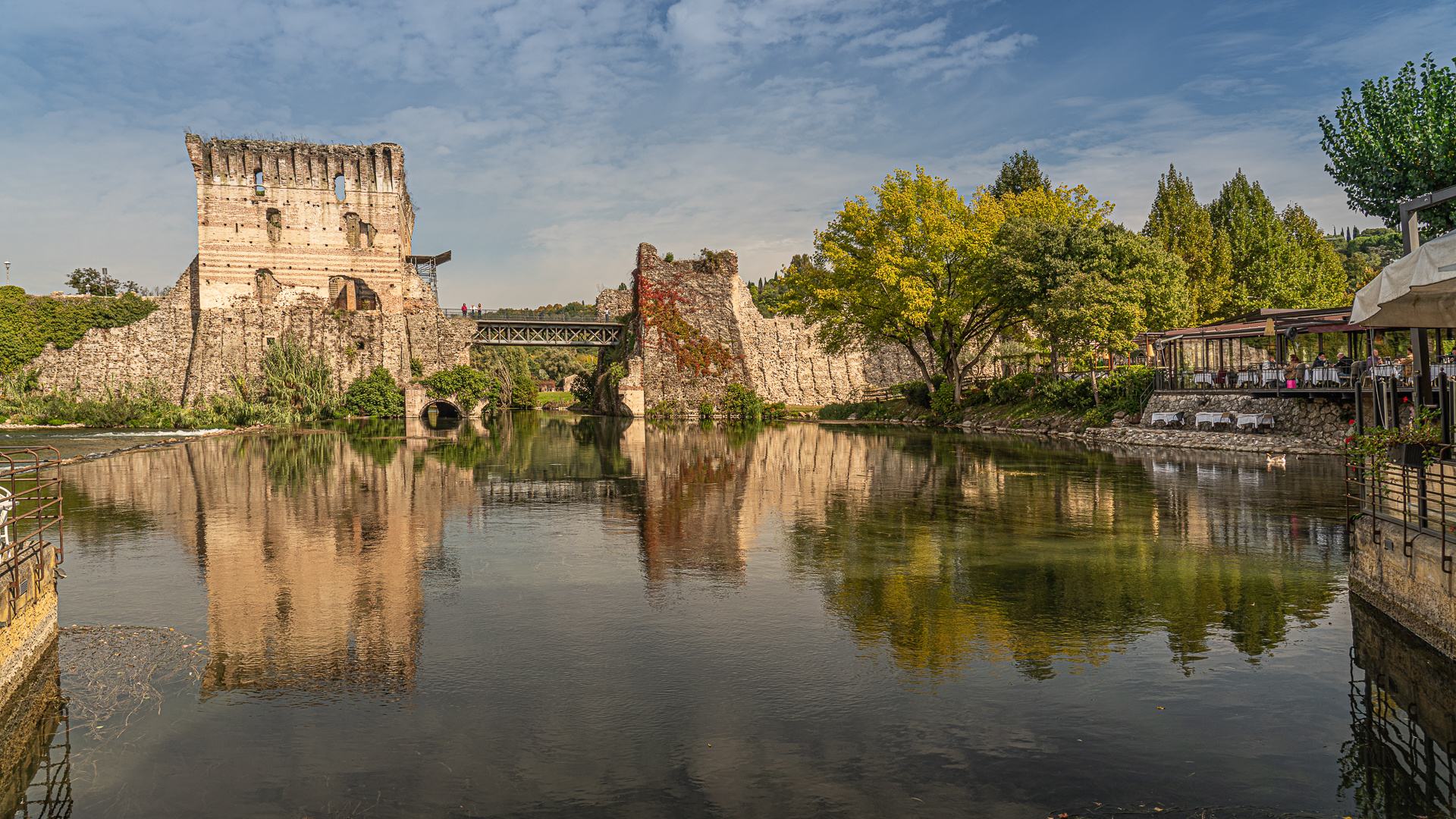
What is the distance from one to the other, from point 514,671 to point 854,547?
228 inches

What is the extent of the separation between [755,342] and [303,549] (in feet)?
177

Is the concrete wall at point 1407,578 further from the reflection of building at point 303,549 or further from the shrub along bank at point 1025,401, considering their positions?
the shrub along bank at point 1025,401

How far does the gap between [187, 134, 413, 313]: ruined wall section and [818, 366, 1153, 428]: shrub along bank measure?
121ft

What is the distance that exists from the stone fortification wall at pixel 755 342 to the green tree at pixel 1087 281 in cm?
2507

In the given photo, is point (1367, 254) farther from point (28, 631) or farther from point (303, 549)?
point (28, 631)

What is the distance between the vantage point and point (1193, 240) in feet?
171

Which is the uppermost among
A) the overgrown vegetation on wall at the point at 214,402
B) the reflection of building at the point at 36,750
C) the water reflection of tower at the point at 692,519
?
the overgrown vegetation on wall at the point at 214,402

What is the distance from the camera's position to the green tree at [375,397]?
182ft

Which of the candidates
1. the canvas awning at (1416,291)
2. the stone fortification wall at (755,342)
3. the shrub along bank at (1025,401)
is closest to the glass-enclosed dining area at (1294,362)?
the shrub along bank at (1025,401)

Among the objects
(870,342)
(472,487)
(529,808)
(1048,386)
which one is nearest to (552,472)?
(472,487)

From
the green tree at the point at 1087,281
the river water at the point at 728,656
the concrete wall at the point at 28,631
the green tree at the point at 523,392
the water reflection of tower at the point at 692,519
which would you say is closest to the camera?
the river water at the point at 728,656

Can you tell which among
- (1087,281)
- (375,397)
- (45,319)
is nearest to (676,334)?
(375,397)

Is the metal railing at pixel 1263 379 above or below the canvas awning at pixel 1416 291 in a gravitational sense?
below

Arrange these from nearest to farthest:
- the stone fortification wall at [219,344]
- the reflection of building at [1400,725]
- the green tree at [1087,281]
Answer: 1. the reflection of building at [1400,725]
2. the green tree at [1087,281]
3. the stone fortification wall at [219,344]
